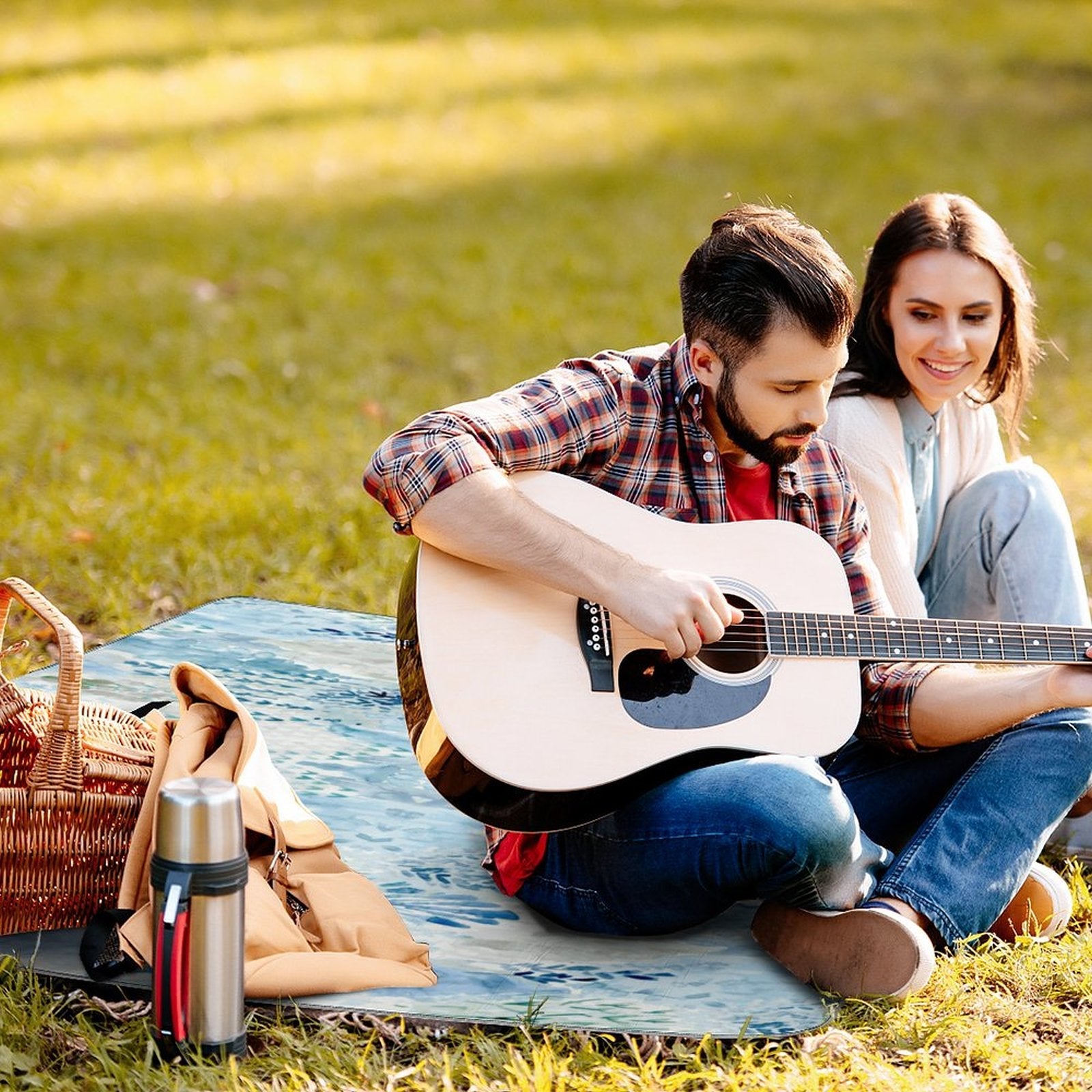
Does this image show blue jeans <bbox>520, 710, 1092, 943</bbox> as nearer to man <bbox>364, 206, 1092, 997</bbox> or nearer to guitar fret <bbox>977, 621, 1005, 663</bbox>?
man <bbox>364, 206, 1092, 997</bbox>

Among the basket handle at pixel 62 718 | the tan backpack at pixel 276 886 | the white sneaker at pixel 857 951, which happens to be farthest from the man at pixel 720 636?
the basket handle at pixel 62 718

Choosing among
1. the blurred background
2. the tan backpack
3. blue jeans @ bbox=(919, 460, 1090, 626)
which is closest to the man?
the tan backpack

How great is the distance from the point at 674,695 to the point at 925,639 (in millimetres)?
507

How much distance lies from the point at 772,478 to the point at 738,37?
10.3 meters

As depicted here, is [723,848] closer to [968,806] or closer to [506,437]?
[968,806]

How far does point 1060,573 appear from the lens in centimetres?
345

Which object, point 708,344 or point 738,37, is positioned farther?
point 738,37

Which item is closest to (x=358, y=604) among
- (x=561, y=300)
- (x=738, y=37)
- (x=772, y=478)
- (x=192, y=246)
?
(x=772, y=478)

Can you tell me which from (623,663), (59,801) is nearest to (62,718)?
(59,801)

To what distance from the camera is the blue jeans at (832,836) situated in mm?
2662

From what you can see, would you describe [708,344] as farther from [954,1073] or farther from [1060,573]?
[954,1073]

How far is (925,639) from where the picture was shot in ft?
9.54

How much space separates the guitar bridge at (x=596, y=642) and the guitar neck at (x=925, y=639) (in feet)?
0.99

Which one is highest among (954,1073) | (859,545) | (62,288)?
(62,288)
